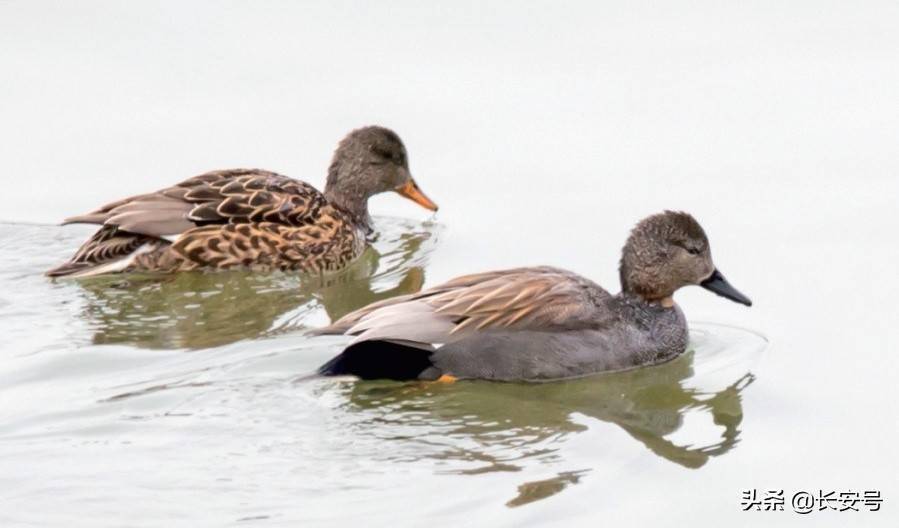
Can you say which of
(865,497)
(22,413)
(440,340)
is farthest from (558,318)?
(22,413)

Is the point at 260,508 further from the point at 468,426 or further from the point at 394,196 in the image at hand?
the point at 394,196

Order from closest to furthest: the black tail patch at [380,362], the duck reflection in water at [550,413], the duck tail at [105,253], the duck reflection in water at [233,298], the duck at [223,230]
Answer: the duck reflection in water at [550,413] < the black tail patch at [380,362] < the duck reflection in water at [233,298] < the duck tail at [105,253] < the duck at [223,230]

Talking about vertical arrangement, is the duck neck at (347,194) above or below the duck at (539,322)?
above

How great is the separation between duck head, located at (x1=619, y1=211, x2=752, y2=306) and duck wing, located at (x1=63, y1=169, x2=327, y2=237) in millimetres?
2922

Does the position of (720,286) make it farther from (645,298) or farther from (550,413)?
(550,413)

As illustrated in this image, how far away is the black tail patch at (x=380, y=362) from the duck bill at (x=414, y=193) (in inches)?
143

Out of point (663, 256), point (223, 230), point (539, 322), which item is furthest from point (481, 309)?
point (223, 230)

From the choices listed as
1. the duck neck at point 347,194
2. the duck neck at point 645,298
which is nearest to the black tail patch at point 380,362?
the duck neck at point 645,298

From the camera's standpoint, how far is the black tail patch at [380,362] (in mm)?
10500

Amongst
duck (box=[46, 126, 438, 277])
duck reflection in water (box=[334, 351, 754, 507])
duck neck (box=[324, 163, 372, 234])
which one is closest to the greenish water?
duck reflection in water (box=[334, 351, 754, 507])

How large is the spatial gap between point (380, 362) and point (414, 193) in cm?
384

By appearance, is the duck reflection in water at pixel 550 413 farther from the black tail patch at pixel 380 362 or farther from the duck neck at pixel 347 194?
the duck neck at pixel 347 194

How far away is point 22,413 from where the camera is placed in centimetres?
996

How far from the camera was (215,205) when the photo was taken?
13.1 metres
